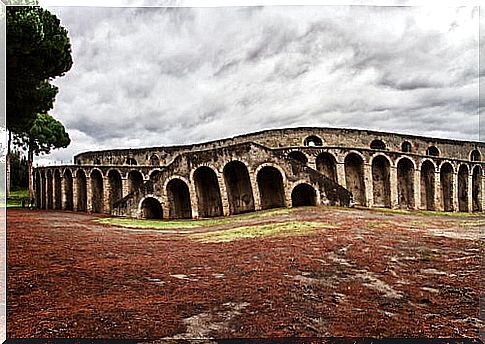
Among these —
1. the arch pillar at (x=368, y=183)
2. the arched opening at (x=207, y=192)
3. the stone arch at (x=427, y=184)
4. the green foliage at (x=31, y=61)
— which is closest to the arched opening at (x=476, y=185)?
the stone arch at (x=427, y=184)

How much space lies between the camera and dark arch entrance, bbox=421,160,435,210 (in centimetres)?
2390

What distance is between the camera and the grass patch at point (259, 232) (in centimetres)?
870

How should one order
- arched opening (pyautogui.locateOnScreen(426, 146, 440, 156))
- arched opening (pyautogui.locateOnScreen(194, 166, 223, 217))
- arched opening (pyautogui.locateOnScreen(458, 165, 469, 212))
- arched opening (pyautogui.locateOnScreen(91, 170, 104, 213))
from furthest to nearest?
arched opening (pyautogui.locateOnScreen(426, 146, 440, 156)), arched opening (pyautogui.locateOnScreen(458, 165, 469, 212)), arched opening (pyautogui.locateOnScreen(91, 170, 104, 213)), arched opening (pyautogui.locateOnScreen(194, 166, 223, 217))

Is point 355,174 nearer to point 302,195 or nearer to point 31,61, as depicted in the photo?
point 302,195

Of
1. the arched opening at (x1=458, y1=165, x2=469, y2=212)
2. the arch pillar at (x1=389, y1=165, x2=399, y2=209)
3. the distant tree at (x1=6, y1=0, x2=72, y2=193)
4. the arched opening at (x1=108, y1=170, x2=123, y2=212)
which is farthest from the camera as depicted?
the arched opening at (x1=458, y1=165, x2=469, y2=212)

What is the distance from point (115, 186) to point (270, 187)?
9.47 meters

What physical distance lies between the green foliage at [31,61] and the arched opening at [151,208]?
33.5 ft

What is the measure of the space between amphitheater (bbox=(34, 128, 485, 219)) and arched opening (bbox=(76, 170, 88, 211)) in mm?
64

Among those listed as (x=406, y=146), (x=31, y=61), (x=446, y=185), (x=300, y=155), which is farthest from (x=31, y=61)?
(x=406, y=146)

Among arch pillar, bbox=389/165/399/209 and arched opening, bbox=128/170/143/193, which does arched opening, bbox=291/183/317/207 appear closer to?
arch pillar, bbox=389/165/399/209

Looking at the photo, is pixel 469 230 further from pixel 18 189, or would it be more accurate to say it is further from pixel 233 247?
pixel 18 189

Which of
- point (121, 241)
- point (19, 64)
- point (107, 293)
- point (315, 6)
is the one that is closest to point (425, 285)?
point (107, 293)

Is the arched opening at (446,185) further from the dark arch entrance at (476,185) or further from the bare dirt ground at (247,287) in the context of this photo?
the bare dirt ground at (247,287)

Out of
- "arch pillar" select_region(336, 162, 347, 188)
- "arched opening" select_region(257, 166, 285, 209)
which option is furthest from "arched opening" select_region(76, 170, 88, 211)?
"arch pillar" select_region(336, 162, 347, 188)
